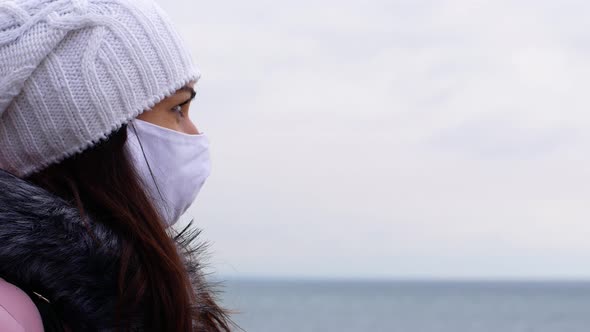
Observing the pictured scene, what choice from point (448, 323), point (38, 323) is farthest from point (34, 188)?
point (448, 323)

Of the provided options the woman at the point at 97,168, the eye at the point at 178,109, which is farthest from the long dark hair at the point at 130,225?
the eye at the point at 178,109

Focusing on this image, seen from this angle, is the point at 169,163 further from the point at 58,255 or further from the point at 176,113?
the point at 58,255

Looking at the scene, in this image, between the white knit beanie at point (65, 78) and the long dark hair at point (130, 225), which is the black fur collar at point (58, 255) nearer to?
the long dark hair at point (130, 225)

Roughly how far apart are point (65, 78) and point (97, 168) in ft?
0.68

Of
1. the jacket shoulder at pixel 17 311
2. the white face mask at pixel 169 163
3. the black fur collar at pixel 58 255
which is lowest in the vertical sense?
the jacket shoulder at pixel 17 311

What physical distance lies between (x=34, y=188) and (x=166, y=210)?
1.20 ft

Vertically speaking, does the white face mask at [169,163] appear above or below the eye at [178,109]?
below

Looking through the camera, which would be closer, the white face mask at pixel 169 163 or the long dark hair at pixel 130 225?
the long dark hair at pixel 130 225

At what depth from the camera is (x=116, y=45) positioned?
219 cm

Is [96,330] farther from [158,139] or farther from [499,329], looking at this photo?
[499,329]

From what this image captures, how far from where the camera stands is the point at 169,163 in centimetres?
230

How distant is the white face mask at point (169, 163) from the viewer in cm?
222

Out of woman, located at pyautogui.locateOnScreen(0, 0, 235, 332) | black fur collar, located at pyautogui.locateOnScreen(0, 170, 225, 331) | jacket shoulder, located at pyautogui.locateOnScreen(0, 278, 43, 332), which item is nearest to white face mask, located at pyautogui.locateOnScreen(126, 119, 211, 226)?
woman, located at pyautogui.locateOnScreen(0, 0, 235, 332)

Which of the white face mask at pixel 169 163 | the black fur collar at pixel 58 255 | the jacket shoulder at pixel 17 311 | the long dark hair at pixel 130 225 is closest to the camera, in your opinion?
the jacket shoulder at pixel 17 311
